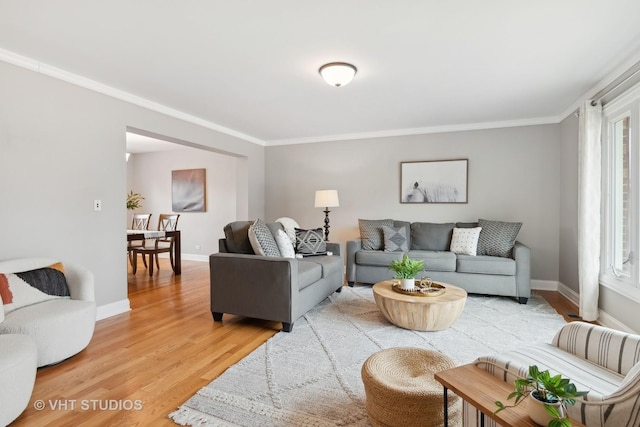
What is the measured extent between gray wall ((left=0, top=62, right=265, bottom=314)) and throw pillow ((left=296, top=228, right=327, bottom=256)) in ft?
6.40

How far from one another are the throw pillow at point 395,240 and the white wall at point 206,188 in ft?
10.7

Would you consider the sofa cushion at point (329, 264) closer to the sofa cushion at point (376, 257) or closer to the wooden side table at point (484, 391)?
the sofa cushion at point (376, 257)

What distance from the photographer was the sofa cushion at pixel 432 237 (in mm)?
4605

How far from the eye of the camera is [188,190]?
6.97 metres

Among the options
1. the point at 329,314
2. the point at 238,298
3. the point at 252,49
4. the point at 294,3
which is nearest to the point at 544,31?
the point at 294,3

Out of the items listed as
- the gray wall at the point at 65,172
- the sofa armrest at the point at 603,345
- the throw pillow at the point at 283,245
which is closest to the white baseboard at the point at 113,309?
the gray wall at the point at 65,172

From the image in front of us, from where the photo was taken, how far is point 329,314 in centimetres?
341

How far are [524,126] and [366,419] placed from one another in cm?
451

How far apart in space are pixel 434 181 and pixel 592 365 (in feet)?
12.7

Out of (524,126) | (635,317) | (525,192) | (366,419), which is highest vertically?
(524,126)

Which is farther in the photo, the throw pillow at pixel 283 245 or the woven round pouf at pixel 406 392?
the throw pillow at pixel 283 245

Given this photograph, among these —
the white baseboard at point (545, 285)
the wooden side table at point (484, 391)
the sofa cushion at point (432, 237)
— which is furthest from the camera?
the sofa cushion at point (432, 237)

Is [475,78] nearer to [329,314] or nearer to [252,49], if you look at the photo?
[252,49]

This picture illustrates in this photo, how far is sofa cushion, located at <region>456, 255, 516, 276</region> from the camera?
3855mm
